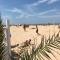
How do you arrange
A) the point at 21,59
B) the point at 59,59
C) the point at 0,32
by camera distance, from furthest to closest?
the point at 59,59 → the point at 0,32 → the point at 21,59

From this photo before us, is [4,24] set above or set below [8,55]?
above

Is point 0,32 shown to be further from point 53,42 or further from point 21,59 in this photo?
point 53,42

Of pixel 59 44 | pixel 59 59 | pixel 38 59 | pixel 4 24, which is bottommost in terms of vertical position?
pixel 59 59

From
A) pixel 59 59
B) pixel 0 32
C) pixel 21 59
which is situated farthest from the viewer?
pixel 59 59

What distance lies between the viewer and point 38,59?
2.96 m

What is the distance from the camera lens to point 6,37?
3312 mm

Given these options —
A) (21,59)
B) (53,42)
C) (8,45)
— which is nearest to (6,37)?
(8,45)

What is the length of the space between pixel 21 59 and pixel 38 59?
0.25 m

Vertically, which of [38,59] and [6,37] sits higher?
[6,37]

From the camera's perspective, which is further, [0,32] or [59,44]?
[0,32]

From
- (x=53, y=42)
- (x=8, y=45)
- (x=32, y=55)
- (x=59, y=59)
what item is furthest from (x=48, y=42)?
(x=59, y=59)

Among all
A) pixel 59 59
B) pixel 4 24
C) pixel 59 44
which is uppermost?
pixel 4 24

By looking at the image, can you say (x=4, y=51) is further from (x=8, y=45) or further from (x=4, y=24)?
(x=4, y=24)

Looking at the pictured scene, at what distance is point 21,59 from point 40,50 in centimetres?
31
